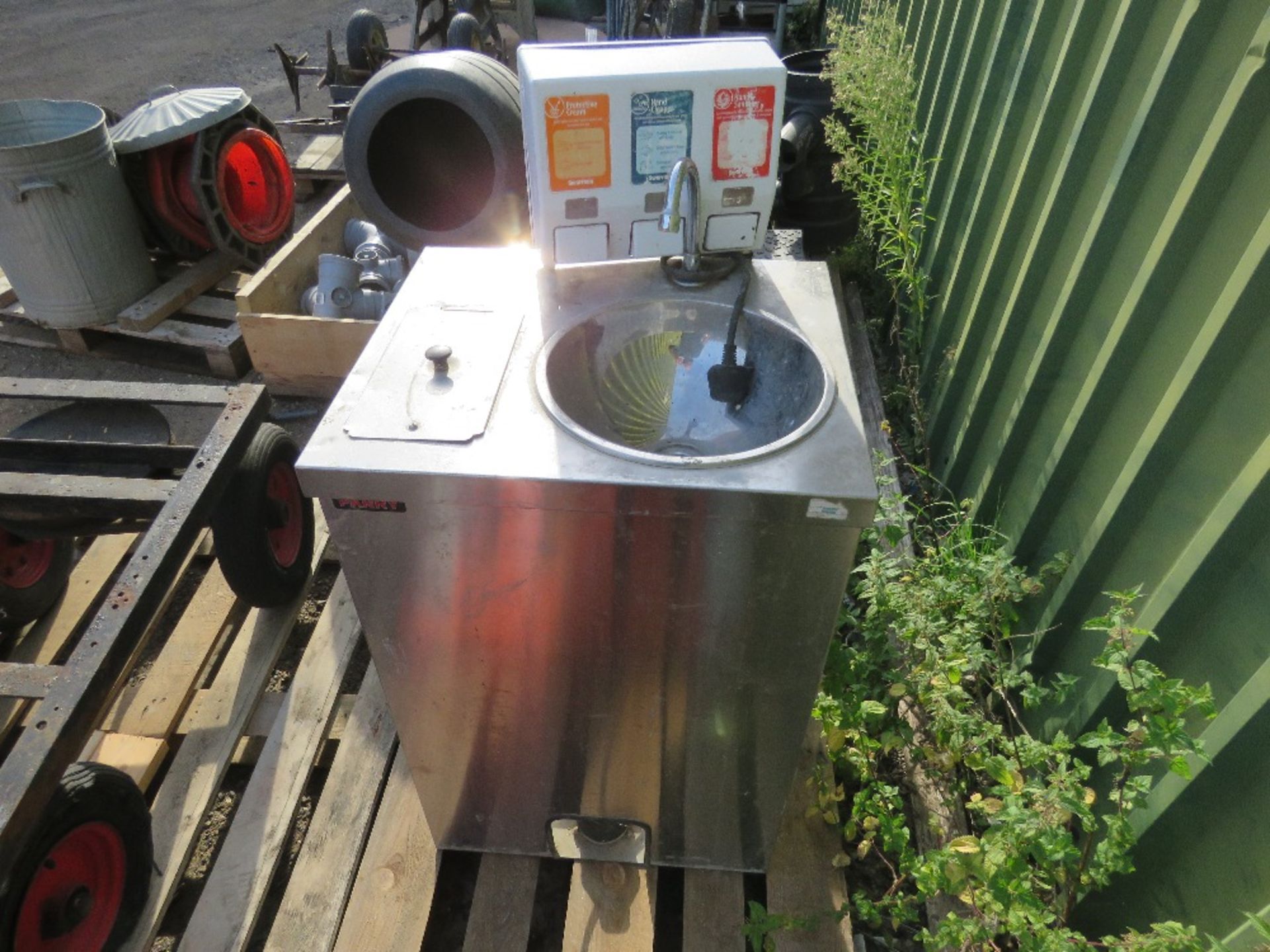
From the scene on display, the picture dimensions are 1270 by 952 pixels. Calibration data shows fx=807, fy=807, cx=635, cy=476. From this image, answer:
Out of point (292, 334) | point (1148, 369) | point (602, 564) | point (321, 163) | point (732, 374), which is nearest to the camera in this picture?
point (602, 564)

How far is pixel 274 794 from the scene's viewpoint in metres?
2.01

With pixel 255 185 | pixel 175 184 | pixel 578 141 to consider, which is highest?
pixel 578 141

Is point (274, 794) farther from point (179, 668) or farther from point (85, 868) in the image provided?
point (179, 668)

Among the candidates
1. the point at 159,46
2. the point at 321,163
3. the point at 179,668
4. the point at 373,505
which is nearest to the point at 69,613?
the point at 179,668

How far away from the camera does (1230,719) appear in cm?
124

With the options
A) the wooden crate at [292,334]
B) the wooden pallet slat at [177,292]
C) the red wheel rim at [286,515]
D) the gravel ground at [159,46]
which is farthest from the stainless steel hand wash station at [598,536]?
the gravel ground at [159,46]

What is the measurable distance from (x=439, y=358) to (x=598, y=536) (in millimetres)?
458

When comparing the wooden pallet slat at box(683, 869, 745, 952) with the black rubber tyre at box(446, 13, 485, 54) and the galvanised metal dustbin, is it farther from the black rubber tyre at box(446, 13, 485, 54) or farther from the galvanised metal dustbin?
the black rubber tyre at box(446, 13, 485, 54)

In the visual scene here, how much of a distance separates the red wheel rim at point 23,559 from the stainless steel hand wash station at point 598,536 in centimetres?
144

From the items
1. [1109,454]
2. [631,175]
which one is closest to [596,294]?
[631,175]

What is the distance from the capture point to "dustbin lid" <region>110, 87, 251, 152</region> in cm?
358

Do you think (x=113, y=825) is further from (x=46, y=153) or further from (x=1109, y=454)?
(x=46, y=153)

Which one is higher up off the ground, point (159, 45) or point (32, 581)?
point (32, 581)

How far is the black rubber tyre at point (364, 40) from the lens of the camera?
5.30 metres
